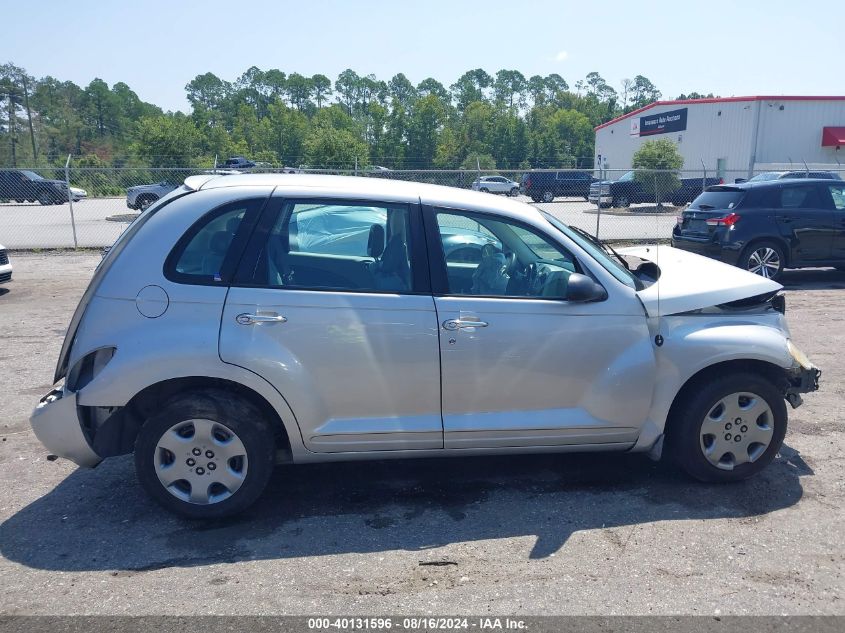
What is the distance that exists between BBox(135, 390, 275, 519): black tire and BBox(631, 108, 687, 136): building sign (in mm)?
46445

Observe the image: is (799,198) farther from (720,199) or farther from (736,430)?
(736,430)

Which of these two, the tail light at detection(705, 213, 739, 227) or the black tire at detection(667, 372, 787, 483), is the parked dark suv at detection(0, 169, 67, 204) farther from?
the black tire at detection(667, 372, 787, 483)

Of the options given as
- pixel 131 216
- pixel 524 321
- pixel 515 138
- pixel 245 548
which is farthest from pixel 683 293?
pixel 515 138

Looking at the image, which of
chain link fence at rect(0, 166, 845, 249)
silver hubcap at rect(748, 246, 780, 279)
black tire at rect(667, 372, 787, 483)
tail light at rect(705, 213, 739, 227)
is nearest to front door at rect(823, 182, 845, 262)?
silver hubcap at rect(748, 246, 780, 279)

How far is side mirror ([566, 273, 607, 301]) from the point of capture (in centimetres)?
398

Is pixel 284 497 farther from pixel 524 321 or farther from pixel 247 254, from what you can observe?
pixel 524 321

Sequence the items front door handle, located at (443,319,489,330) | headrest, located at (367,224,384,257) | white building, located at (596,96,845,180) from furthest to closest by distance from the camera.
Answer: white building, located at (596,96,845,180)
headrest, located at (367,224,384,257)
front door handle, located at (443,319,489,330)

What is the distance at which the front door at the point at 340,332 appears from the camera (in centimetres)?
384

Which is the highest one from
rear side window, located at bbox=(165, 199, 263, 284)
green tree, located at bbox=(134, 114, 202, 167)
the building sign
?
the building sign

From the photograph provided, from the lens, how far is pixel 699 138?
43906mm

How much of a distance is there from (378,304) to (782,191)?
963cm

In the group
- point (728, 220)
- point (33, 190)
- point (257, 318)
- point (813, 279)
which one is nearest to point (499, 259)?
point (257, 318)

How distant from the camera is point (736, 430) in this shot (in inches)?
169

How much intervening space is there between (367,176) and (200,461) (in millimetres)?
14051
